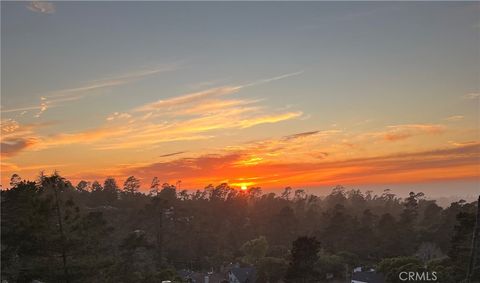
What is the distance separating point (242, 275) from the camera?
1905 inches

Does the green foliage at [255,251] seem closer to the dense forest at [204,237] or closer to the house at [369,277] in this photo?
the dense forest at [204,237]

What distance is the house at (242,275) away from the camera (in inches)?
1876

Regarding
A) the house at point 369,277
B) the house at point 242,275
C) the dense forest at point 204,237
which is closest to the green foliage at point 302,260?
the dense forest at point 204,237

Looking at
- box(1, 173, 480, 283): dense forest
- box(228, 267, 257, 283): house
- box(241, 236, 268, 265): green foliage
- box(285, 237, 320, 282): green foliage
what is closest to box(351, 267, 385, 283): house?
box(1, 173, 480, 283): dense forest

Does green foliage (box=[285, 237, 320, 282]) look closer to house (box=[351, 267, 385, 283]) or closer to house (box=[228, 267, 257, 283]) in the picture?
house (box=[351, 267, 385, 283])

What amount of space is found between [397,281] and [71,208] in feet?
77.4

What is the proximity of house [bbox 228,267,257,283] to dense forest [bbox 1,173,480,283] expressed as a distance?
1500 mm

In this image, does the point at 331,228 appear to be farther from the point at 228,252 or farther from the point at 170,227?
the point at 170,227

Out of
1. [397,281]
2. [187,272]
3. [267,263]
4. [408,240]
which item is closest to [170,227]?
[187,272]

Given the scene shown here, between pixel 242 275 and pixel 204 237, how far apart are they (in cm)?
1712

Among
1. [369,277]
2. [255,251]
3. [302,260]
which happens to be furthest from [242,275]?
[369,277]

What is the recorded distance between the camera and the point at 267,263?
1772 inches

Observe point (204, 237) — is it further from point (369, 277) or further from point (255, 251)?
point (369, 277)

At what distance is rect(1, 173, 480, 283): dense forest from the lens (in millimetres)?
17031
